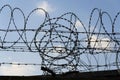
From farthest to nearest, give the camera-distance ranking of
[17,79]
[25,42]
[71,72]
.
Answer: [71,72] < [25,42] < [17,79]

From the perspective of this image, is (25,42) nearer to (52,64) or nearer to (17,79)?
(52,64)

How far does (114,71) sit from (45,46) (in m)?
2.53

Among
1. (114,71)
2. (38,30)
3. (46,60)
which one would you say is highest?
(38,30)

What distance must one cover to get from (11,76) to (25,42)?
1786 millimetres

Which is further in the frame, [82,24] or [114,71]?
[114,71]

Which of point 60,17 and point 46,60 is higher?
point 60,17

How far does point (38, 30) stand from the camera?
373 inches

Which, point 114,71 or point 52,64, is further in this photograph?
point 114,71

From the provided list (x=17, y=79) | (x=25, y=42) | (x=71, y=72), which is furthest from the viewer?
(x=71, y=72)

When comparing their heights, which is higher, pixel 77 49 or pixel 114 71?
pixel 77 49

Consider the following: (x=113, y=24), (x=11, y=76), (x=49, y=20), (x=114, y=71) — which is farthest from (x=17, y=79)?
(x=114, y=71)

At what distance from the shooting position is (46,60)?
9594mm

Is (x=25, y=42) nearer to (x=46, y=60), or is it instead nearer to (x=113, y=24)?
(x=46, y=60)

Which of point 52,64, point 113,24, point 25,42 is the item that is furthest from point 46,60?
point 113,24
